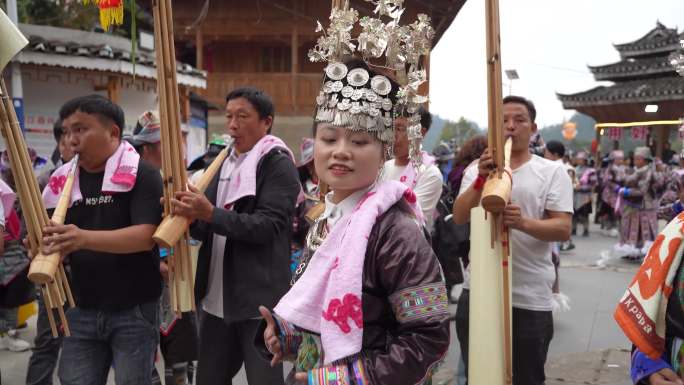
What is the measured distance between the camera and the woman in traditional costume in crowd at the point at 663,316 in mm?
1988

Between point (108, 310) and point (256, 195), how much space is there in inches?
32.7

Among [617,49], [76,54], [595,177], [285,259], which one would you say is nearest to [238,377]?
[285,259]

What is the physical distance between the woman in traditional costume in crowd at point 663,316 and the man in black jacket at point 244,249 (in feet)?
5.07

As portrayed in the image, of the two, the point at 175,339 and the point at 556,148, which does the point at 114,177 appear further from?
the point at 556,148

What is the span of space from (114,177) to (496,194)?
1.61 m

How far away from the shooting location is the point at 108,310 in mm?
2723

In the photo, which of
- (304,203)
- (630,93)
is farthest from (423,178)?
(630,93)

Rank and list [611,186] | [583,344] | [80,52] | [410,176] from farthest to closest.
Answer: [611,186] < [80,52] < [583,344] < [410,176]

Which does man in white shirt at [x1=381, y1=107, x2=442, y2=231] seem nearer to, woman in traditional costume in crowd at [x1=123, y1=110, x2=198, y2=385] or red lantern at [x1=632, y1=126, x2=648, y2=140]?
woman in traditional costume in crowd at [x1=123, y1=110, x2=198, y2=385]

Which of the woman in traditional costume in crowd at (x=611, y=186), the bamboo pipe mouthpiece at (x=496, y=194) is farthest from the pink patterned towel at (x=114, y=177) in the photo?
the woman in traditional costume in crowd at (x=611, y=186)

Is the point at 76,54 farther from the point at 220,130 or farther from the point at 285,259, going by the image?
the point at 220,130

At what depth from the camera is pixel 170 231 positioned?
2441mm

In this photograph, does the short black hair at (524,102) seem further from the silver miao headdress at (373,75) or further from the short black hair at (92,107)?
the short black hair at (92,107)

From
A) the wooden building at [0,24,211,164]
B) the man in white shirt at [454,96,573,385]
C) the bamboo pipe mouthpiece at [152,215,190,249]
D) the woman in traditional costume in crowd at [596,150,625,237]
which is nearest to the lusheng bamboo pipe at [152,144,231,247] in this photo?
the bamboo pipe mouthpiece at [152,215,190,249]
